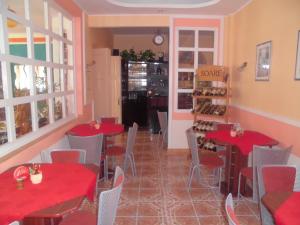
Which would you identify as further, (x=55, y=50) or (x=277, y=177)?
(x=55, y=50)

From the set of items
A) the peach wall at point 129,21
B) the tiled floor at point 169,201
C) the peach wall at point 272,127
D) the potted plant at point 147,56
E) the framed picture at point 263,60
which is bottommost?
the tiled floor at point 169,201

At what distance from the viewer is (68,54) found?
4.29m

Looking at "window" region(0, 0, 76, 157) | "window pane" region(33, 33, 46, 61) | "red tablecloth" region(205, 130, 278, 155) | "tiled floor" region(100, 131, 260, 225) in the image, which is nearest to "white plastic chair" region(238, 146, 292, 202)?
"red tablecloth" region(205, 130, 278, 155)

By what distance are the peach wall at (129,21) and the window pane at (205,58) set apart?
35.4 inches

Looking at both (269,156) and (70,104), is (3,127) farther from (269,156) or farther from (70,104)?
(269,156)

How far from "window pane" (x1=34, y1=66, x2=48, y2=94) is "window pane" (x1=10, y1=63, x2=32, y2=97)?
17 cm

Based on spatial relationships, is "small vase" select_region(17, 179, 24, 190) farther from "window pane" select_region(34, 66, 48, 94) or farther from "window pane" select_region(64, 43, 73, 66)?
"window pane" select_region(64, 43, 73, 66)

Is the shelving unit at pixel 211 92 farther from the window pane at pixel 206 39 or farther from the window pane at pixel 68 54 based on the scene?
the window pane at pixel 68 54

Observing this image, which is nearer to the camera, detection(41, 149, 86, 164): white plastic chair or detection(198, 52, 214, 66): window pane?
detection(41, 149, 86, 164): white plastic chair

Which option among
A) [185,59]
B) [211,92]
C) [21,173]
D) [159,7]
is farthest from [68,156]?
[185,59]

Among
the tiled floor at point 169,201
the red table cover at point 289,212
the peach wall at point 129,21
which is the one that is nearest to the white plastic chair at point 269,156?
the tiled floor at point 169,201

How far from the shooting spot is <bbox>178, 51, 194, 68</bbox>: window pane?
16.8 ft

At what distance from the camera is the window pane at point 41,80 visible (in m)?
3.14

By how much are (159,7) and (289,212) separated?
3.94 m
